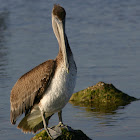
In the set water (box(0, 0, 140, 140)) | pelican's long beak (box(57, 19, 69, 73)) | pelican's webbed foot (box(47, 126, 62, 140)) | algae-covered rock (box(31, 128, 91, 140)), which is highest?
pelican's long beak (box(57, 19, 69, 73))

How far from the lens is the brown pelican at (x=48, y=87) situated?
8.44m

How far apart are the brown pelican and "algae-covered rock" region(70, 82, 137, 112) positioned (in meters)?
2.99

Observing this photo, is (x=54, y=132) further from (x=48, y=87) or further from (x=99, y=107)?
(x=99, y=107)

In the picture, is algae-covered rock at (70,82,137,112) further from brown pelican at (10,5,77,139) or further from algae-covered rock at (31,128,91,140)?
algae-covered rock at (31,128,91,140)

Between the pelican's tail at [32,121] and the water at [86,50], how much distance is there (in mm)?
818

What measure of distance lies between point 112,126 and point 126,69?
13.5 feet

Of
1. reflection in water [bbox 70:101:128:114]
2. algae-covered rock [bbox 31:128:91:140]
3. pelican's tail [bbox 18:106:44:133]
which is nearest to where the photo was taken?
algae-covered rock [bbox 31:128:91:140]

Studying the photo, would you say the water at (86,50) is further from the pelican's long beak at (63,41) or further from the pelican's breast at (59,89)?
the pelican's long beak at (63,41)

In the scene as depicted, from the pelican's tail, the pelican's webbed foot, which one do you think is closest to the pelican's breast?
the pelican's webbed foot

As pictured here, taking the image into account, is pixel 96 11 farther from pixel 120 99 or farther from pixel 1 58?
pixel 120 99

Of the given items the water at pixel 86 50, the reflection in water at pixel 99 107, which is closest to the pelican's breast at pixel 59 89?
the water at pixel 86 50

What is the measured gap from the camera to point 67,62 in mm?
8383

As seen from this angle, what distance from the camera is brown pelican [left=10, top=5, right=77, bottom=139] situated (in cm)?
844

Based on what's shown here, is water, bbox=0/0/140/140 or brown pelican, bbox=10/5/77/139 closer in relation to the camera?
brown pelican, bbox=10/5/77/139
